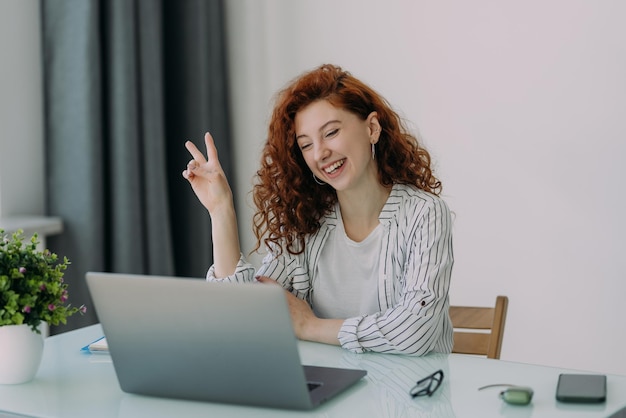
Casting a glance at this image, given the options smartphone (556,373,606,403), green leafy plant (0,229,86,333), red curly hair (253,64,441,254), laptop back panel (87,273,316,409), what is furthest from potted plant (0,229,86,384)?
smartphone (556,373,606,403)

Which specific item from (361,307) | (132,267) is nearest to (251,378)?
(361,307)

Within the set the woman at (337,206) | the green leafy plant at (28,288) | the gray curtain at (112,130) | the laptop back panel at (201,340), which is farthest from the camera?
the gray curtain at (112,130)

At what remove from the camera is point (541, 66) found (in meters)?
2.80

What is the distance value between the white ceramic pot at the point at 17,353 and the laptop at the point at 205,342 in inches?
6.7

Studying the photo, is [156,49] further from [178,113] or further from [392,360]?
[392,360]

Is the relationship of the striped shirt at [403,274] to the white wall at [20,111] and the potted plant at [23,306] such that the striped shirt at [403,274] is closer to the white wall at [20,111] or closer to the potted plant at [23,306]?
the potted plant at [23,306]

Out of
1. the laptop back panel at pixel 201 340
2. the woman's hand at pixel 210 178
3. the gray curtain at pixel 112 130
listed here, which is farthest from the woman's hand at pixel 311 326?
the gray curtain at pixel 112 130

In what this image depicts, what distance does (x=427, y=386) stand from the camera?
1.43 meters

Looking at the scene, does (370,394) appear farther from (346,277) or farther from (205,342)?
(346,277)

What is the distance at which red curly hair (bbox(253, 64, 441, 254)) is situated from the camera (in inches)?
80.5

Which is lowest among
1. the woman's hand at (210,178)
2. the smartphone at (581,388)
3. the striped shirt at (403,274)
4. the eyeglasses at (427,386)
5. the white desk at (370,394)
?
the white desk at (370,394)

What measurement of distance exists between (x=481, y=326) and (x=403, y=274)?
0.82 feet

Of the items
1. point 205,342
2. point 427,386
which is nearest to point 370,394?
point 427,386

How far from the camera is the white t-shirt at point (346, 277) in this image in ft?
6.58
